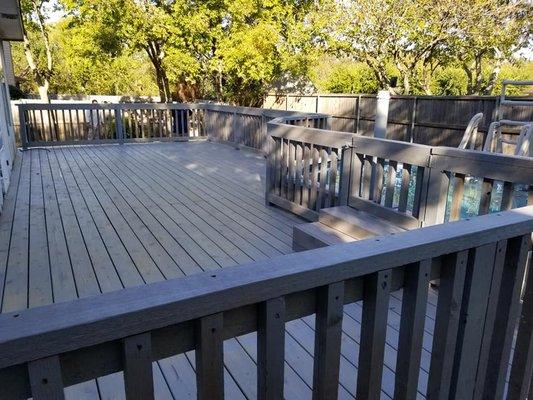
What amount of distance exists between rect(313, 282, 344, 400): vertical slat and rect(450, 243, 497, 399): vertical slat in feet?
1.47

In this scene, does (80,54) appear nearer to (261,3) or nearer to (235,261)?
(261,3)

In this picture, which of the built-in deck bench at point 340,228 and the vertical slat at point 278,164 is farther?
the vertical slat at point 278,164

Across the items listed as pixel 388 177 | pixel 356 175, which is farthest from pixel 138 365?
pixel 356 175

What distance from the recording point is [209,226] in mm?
4023

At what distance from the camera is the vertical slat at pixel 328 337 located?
957mm

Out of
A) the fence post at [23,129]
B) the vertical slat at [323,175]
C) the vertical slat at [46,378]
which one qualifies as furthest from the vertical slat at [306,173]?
the fence post at [23,129]

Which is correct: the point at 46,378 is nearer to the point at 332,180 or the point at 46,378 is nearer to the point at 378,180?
the point at 378,180

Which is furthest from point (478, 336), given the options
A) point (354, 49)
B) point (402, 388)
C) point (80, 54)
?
point (80, 54)

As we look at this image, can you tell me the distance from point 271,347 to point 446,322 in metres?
0.56

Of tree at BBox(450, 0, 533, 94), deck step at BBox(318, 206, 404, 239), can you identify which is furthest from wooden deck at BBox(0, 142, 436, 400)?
tree at BBox(450, 0, 533, 94)

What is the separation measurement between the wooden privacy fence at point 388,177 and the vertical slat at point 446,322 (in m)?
1.24

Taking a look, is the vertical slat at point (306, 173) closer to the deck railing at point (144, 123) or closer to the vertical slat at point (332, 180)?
the vertical slat at point (332, 180)

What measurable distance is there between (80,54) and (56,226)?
504 inches

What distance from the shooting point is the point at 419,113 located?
1027cm
